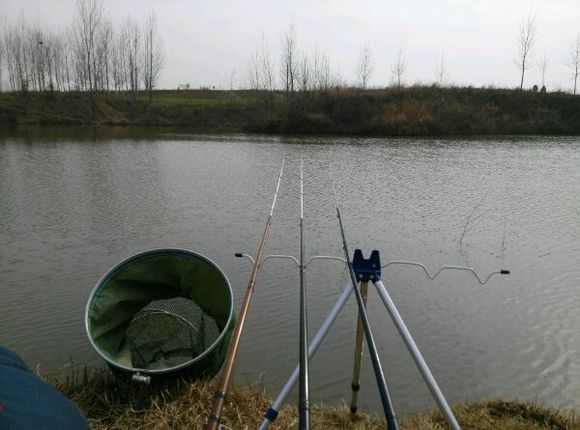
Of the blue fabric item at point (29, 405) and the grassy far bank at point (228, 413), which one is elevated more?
the blue fabric item at point (29, 405)

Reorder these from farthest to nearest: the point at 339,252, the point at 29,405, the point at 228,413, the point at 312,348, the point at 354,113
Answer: the point at 354,113 < the point at 339,252 < the point at 228,413 < the point at 312,348 < the point at 29,405

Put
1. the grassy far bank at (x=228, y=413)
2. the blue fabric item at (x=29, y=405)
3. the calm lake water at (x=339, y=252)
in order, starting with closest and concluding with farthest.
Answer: the blue fabric item at (x=29, y=405) → the grassy far bank at (x=228, y=413) → the calm lake water at (x=339, y=252)

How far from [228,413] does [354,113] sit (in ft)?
135

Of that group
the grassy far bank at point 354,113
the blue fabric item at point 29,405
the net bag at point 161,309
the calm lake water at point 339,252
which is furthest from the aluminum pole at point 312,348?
the grassy far bank at point 354,113

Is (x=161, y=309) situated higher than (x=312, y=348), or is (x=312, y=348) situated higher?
(x=312, y=348)

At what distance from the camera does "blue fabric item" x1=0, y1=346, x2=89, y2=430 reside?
1886 mm

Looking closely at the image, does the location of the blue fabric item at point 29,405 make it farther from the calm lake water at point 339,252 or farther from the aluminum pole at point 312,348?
the calm lake water at point 339,252

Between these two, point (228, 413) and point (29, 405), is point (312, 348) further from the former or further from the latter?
point (29, 405)

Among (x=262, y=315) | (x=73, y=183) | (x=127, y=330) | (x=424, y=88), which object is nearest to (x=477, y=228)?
(x=262, y=315)

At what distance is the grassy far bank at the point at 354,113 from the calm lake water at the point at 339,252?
2301 cm

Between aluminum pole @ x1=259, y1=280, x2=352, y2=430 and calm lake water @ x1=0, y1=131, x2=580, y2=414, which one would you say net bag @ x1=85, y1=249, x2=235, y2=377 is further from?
aluminum pole @ x1=259, y1=280, x2=352, y2=430

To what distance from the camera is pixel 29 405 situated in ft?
6.66

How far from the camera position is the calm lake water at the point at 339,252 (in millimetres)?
4871

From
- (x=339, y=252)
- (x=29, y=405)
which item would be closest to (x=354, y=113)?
(x=339, y=252)
